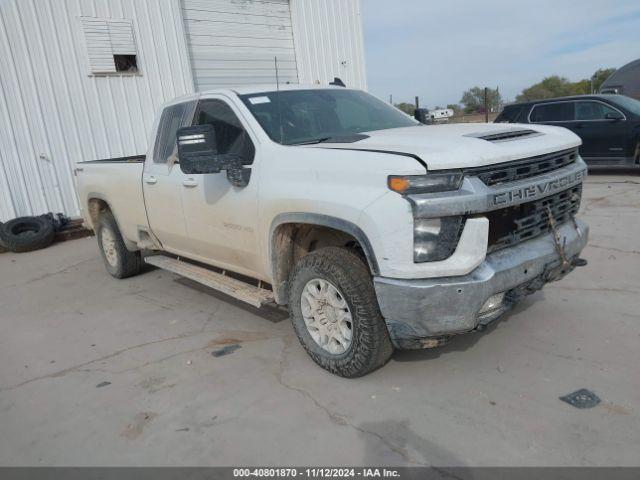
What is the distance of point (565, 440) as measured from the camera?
2.62 metres

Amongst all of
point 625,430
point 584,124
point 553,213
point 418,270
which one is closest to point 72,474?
point 418,270

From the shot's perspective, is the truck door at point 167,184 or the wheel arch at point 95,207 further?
the wheel arch at point 95,207

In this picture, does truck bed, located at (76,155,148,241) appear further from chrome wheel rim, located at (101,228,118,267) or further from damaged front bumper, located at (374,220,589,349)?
damaged front bumper, located at (374,220,589,349)

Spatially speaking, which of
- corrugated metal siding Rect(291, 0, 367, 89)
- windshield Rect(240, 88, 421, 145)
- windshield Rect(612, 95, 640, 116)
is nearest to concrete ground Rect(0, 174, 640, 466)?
windshield Rect(240, 88, 421, 145)

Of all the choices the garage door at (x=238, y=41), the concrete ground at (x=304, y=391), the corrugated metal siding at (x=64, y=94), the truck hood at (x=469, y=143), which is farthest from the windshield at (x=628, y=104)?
the corrugated metal siding at (x=64, y=94)

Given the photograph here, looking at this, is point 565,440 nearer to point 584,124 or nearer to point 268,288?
point 268,288

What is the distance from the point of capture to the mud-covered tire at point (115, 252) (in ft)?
20.0

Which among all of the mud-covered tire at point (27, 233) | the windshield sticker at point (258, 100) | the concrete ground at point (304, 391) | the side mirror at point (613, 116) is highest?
the windshield sticker at point (258, 100)

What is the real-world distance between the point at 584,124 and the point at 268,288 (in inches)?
345

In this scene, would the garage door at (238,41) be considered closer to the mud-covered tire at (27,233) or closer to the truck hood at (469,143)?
the mud-covered tire at (27,233)

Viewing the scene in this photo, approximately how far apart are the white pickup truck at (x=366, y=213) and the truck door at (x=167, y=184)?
3 cm

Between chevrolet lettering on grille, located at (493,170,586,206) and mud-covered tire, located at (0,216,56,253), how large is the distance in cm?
782

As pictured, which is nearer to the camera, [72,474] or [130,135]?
[72,474]

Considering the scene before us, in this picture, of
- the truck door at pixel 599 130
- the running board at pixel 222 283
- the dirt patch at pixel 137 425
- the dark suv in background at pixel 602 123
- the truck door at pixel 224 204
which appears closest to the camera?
the dirt patch at pixel 137 425
